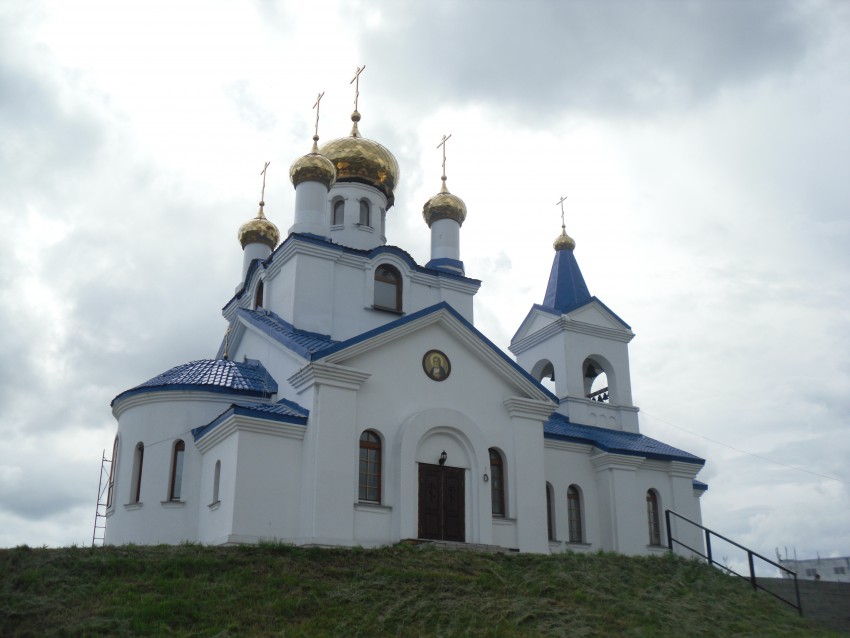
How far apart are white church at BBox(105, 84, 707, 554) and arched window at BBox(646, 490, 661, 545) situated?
0.04 metres

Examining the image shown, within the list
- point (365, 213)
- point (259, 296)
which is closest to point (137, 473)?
point (259, 296)

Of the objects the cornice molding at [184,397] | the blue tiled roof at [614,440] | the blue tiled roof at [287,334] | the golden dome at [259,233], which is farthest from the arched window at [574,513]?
the golden dome at [259,233]

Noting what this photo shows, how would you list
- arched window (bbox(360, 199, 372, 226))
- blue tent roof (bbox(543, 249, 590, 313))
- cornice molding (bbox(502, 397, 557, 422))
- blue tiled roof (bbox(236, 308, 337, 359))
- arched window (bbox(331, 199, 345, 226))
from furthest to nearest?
blue tent roof (bbox(543, 249, 590, 313)) → arched window (bbox(360, 199, 372, 226)) → arched window (bbox(331, 199, 345, 226)) → cornice molding (bbox(502, 397, 557, 422)) → blue tiled roof (bbox(236, 308, 337, 359))

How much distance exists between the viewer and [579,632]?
9.55 metres

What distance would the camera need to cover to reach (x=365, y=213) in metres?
19.5

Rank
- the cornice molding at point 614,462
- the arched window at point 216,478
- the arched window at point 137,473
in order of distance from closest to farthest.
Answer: the arched window at point 216,478 → the arched window at point 137,473 → the cornice molding at point 614,462

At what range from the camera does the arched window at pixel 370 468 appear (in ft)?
A: 45.1

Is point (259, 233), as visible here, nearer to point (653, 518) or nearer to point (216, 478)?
point (216, 478)

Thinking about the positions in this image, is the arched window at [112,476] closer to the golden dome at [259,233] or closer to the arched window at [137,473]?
the arched window at [137,473]

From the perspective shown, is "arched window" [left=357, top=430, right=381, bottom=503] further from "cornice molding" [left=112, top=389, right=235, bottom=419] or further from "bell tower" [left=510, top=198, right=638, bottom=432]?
"bell tower" [left=510, top=198, right=638, bottom=432]

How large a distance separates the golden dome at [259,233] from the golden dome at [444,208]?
4.03 meters

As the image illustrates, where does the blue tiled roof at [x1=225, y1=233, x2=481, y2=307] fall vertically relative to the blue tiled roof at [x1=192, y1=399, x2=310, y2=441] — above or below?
above

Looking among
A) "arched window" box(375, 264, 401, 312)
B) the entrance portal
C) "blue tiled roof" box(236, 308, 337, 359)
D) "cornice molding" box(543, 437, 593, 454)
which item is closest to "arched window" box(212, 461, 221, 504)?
"blue tiled roof" box(236, 308, 337, 359)

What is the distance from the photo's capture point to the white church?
1336 cm
